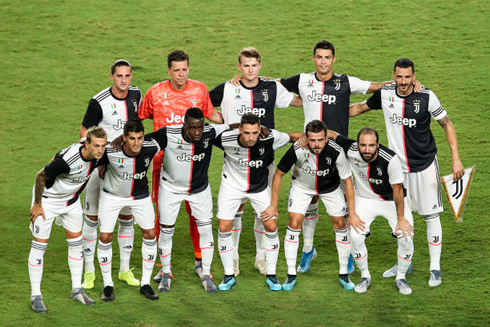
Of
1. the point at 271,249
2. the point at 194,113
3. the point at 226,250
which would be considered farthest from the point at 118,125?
the point at 271,249

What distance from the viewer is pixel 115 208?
9055 mm

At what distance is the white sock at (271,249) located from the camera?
9.35m

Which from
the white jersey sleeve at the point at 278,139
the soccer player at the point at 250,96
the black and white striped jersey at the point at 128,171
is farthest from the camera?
the soccer player at the point at 250,96

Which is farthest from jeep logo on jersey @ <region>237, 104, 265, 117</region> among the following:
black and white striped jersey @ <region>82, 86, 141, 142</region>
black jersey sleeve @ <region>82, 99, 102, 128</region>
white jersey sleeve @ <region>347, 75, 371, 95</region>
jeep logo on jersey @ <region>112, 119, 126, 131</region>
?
black jersey sleeve @ <region>82, 99, 102, 128</region>

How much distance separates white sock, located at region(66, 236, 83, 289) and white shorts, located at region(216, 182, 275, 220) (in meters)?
1.45

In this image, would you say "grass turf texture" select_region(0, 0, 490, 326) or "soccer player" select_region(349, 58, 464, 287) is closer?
"grass turf texture" select_region(0, 0, 490, 326)

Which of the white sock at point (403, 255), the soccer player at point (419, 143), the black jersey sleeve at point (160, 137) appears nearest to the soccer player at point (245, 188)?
the black jersey sleeve at point (160, 137)

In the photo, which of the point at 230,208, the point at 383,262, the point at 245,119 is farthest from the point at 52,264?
the point at 383,262

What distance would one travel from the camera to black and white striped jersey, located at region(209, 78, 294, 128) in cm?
954

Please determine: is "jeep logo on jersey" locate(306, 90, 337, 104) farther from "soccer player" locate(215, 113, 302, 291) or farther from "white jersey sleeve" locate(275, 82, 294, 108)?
"soccer player" locate(215, 113, 302, 291)

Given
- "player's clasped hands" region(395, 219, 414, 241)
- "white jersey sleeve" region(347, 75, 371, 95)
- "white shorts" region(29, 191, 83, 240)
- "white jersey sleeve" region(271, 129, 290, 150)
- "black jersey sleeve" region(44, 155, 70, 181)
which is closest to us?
"black jersey sleeve" region(44, 155, 70, 181)

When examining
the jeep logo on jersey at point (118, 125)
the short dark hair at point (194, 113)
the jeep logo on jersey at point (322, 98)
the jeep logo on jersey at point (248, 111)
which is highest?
the jeep logo on jersey at point (322, 98)

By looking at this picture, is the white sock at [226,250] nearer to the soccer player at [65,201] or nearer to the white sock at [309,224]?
the white sock at [309,224]

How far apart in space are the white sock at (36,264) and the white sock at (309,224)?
2.77m
